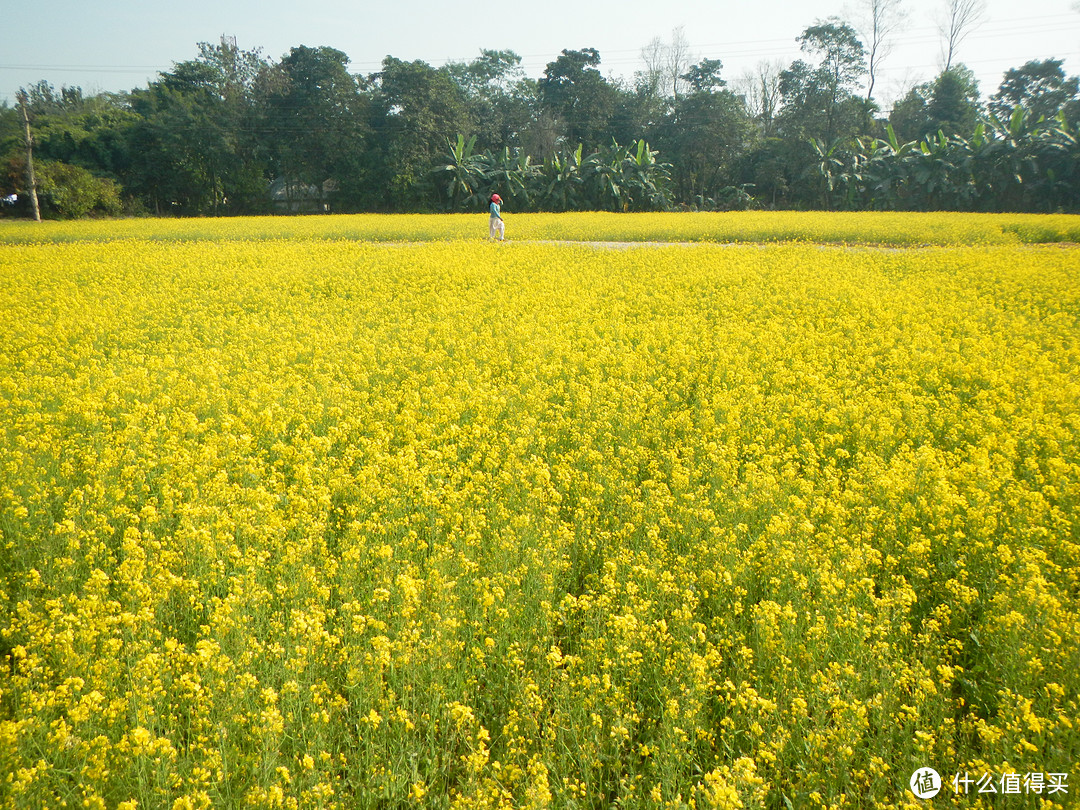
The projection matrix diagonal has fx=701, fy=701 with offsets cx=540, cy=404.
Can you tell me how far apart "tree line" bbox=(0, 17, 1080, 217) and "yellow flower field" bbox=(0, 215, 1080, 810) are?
102ft

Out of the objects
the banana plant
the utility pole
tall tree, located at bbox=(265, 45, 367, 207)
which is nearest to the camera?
the utility pole

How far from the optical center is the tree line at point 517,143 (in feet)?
119

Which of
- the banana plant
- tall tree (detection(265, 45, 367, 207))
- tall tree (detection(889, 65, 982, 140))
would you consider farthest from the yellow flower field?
tall tree (detection(889, 65, 982, 140))

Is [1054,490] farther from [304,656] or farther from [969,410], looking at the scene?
[304,656]

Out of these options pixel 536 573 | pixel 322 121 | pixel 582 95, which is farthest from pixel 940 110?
pixel 536 573

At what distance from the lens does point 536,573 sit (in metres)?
3.68

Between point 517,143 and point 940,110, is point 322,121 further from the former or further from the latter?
point 940,110

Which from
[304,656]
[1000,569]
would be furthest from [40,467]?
[1000,569]

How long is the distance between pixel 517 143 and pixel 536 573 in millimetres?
46693

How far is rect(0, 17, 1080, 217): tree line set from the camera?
36.1 meters

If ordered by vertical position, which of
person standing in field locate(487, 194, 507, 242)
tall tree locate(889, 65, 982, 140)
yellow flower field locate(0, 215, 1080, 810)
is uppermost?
tall tree locate(889, 65, 982, 140)

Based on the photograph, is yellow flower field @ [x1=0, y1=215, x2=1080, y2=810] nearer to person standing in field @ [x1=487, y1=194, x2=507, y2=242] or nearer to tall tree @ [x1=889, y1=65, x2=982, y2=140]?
person standing in field @ [x1=487, y1=194, x2=507, y2=242]

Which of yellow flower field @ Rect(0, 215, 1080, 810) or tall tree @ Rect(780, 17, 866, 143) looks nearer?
yellow flower field @ Rect(0, 215, 1080, 810)

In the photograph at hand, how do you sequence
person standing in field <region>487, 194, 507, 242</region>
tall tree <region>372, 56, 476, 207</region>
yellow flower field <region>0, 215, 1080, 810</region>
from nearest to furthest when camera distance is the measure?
yellow flower field <region>0, 215, 1080, 810</region> → person standing in field <region>487, 194, 507, 242</region> → tall tree <region>372, 56, 476, 207</region>
